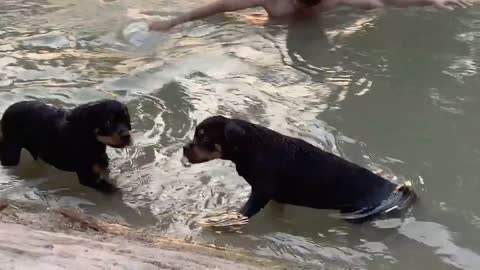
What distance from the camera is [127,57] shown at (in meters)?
7.26

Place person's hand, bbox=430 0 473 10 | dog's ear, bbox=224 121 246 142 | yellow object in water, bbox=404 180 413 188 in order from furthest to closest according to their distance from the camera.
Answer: person's hand, bbox=430 0 473 10, yellow object in water, bbox=404 180 413 188, dog's ear, bbox=224 121 246 142

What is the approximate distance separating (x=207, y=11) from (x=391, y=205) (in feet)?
14.5

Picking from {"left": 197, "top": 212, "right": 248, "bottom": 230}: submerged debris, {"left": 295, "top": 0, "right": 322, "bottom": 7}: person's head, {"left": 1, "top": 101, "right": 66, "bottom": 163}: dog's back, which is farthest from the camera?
{"left": 295, "top": 0, "right": 322, "bottom": 7}: person's head

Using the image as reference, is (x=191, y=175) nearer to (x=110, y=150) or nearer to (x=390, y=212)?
(x=110, y=150)

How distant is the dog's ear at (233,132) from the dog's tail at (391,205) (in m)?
0.74

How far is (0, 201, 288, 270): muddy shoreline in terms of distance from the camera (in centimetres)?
330

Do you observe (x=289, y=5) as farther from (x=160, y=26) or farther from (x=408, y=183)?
(x=408, y=183)

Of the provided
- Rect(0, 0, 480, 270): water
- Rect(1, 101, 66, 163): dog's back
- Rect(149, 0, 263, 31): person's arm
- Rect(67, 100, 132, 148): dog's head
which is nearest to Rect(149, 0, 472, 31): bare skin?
Rect(149, 0, 263, 31): person's arm

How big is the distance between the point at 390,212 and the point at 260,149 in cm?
81

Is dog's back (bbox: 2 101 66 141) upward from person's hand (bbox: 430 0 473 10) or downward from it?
upward

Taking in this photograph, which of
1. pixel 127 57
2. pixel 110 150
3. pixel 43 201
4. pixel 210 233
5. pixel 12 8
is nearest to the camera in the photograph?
pixel 210 233

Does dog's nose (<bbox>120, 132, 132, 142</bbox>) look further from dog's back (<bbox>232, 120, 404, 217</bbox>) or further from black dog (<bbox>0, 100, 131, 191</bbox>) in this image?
dog's back (<bbox>232, 120, 404, 217</bbox>)

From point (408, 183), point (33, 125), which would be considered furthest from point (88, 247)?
point (408, 183)

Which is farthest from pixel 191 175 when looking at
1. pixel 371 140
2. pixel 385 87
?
pixel 385 87
